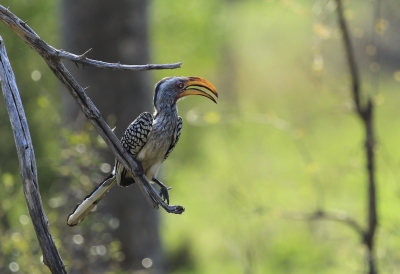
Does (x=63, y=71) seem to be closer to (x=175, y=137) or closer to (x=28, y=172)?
(x=28, y=172)

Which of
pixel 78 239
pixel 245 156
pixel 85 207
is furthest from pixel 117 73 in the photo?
pixel 245 156

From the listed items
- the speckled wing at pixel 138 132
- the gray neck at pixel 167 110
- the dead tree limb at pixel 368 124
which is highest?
the dead tree limb at pixel 368 124

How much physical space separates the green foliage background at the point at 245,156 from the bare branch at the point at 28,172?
1.68 meters

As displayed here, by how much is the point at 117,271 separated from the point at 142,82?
5.61 feet

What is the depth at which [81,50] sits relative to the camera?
197 inches

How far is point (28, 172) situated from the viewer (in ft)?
5.10

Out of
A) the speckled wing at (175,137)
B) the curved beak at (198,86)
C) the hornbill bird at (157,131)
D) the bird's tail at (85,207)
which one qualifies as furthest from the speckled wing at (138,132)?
the bird's tail at (85,207)

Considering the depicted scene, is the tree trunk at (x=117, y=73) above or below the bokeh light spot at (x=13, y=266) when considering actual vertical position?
above

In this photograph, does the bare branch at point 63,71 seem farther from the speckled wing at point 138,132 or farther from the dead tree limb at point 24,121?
the speckled wing at point 138,132

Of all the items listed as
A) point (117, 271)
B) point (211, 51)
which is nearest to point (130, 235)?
point (117, 271)

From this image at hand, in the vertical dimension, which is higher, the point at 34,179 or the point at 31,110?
the point at 31,110

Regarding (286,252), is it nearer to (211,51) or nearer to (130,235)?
(211,51)

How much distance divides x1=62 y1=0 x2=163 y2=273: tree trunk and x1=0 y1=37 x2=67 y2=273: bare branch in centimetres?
317

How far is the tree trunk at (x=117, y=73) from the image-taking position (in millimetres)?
4938
